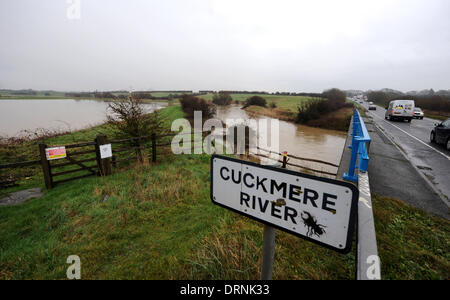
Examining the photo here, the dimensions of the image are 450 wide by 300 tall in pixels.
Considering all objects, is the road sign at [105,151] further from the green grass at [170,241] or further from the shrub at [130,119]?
the shrub at [130,119]

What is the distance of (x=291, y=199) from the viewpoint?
121cm

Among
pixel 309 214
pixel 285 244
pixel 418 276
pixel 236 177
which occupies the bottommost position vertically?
pixel 285 244

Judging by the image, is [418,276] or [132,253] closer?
[418,276]

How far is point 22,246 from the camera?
152 inches

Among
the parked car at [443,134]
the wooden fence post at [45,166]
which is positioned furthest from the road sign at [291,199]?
the parked car at [443,134]

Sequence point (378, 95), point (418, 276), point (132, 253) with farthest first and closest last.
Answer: point (378, 95) → point (132, 253) → point (418, 276)

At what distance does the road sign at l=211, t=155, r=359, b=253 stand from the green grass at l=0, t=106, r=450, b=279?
1468 millimetres

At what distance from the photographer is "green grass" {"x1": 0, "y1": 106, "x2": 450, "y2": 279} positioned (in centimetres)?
235

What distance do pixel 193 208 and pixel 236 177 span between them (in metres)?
3.98

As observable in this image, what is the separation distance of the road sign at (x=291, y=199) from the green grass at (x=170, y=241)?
1468 millimetres

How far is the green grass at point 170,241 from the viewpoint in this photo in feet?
7.70
